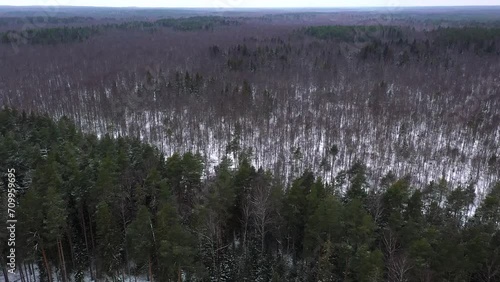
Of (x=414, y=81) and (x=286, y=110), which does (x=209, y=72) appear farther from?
(x=414, y=81)

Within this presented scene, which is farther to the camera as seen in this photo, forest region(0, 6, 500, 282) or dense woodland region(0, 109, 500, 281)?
forest region(0, 6, 500, 282)

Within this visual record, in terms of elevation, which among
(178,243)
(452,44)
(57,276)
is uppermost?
(452,44)

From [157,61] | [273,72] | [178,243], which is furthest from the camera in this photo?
[157,61]

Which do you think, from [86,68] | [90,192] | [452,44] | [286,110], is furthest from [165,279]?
[452,44]

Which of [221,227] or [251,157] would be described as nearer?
[221,227]

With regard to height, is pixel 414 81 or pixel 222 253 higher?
pixel 414 81

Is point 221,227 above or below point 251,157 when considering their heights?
above

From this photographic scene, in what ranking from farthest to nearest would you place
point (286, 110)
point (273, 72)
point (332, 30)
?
point (332, 30) → point (273, 72) → point (286, 110)

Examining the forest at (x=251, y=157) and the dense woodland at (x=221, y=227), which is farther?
the forest at (x=251, y=157)
